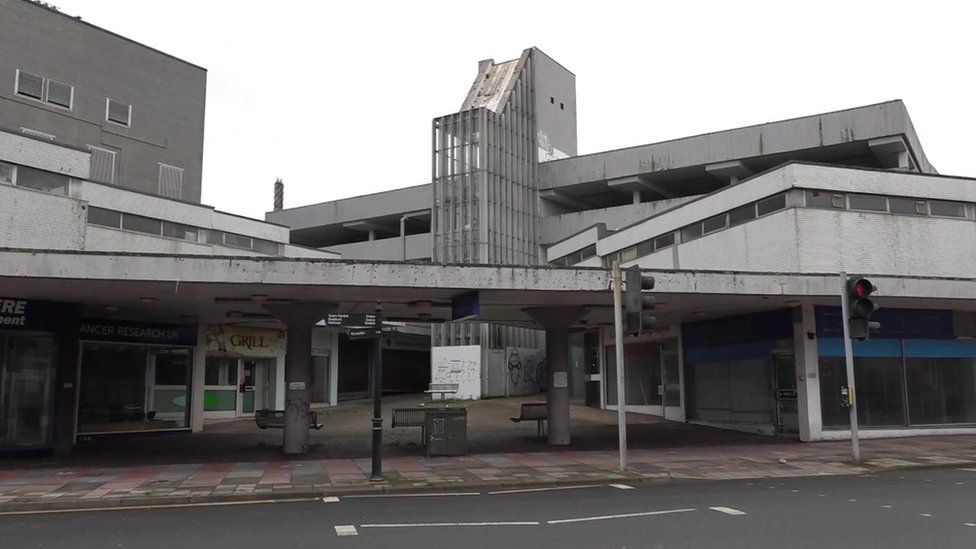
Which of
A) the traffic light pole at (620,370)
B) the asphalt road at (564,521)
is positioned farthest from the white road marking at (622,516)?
the traffic light pole at (620,370)

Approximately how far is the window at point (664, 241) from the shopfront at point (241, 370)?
52.3 feet

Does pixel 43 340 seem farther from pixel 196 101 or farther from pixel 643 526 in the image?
pixel 196 101

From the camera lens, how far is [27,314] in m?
17.1

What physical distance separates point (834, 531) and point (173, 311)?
60.0 feet

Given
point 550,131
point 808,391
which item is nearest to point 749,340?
point 808,391

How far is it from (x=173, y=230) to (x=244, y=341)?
529cm

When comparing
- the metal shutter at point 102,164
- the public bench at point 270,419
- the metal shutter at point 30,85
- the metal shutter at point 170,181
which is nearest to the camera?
the public bench at point 270,419

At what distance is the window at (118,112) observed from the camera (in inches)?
1401

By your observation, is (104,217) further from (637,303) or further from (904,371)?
(904,371)

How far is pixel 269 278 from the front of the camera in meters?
14.8

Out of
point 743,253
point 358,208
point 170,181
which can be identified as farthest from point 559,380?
point 358,208

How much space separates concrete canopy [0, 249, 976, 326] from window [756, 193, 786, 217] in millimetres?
3604

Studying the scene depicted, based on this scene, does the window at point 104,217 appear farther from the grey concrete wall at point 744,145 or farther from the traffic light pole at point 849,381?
the grey concrete wall at point 744,145

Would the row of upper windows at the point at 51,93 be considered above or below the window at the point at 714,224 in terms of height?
above
